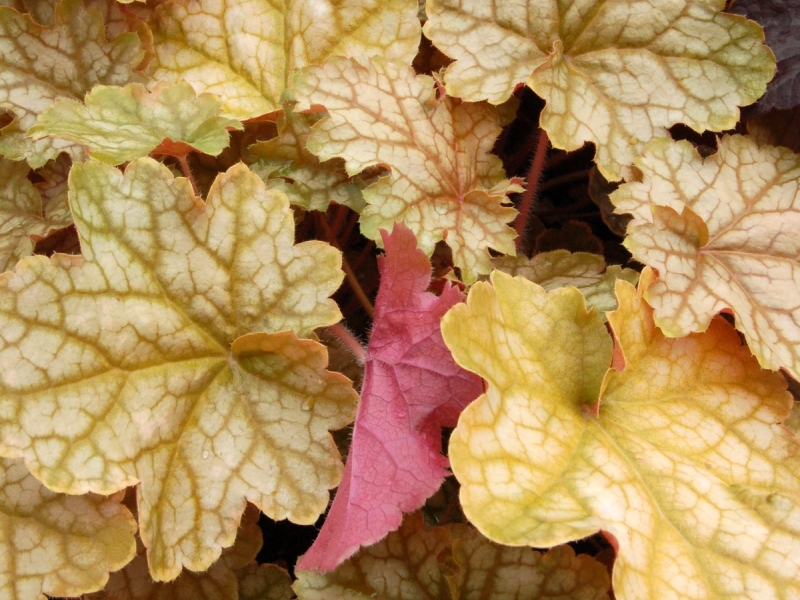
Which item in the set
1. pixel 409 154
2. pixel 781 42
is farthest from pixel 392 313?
pixel 781 42

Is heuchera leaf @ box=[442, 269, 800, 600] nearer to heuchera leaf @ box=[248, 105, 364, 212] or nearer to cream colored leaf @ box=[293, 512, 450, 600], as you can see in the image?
cream colored leaf @ box=[293, 512, 450, 600]

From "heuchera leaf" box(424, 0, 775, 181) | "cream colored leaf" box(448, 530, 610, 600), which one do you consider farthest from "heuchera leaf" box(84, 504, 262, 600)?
"heuchera leaf" box(424, 0, 775, 181)

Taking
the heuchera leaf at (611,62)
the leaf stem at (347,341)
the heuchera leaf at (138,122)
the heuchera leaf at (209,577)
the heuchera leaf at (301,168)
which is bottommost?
the heuchera leaf at (209,577)

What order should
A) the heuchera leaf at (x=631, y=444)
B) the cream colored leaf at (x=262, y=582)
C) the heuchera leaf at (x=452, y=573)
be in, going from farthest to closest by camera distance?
the cream colored leaf at (x=262, y=582) → the heuchera leaf at (x=452, y=573) → the heuchera leaf at (x=631, y=444)

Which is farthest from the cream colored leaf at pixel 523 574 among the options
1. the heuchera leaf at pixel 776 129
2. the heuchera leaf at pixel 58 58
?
the heuchera leaf at pixel 58 58

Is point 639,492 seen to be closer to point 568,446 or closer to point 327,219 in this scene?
point 568,446

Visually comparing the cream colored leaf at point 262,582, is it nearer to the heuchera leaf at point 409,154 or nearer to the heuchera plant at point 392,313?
the heuchera plant at point 392,313
